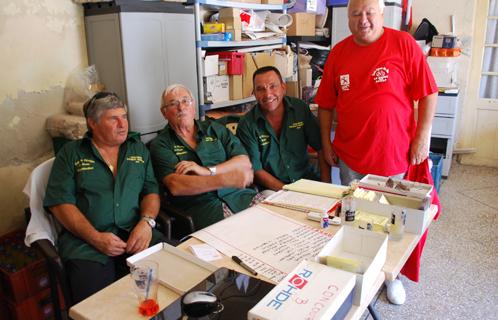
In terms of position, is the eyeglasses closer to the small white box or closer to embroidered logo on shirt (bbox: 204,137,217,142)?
embroidered logo on shirt (bbox: 204,137,217,142)

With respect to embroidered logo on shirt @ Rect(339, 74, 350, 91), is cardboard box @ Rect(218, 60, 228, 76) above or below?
above

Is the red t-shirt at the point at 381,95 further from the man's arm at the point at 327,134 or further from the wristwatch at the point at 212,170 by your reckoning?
the wristwatch at the point at 212,170

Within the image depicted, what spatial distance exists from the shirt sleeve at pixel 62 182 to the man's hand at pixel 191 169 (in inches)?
20.1

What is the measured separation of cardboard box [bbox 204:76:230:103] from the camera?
3209 millimetres

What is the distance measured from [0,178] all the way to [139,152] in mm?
901

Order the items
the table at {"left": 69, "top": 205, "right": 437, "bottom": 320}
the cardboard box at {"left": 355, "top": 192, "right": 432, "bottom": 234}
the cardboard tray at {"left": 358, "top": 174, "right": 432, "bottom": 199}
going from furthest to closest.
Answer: the cardboard tray at {"left": 358, "top": 174, "right": 432, "bottom": 199}, the cardboard box at {"left": 355, "top": 192, "right": 432, "bottom": 234}, the table at {"left": 69, "top": 205, "right": 437, "bottom": 320}

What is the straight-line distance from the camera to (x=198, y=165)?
232 centimetres

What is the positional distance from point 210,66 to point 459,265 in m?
2.21

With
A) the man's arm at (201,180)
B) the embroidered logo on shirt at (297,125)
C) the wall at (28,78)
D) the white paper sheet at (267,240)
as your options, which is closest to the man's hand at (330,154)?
the embroidered logo on shirt at (297,125)

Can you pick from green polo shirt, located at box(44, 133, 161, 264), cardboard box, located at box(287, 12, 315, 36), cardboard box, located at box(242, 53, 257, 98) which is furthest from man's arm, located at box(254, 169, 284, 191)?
cardboard box, located at box(287, 12, 315, 36)

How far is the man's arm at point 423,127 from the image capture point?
89.5 inches

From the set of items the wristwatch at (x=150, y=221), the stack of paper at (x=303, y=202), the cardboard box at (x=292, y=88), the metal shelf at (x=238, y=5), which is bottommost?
the wristwatch at (x=150, y=221)

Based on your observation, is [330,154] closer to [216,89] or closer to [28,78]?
[216,89]

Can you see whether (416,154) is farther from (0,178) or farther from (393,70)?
(0,178)
